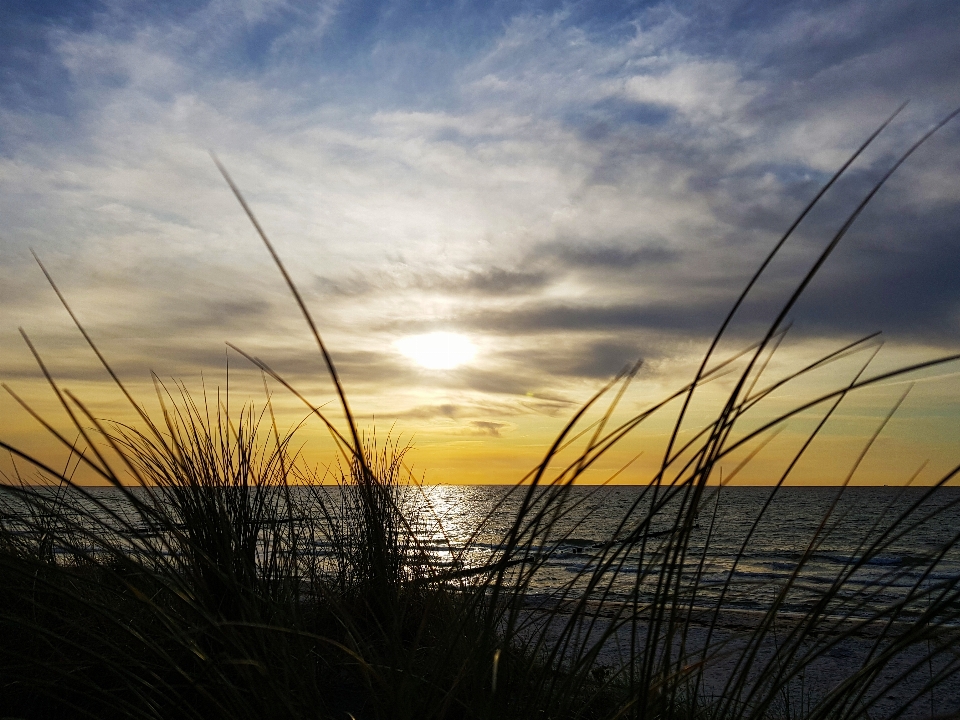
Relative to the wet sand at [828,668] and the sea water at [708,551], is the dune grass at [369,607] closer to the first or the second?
the sea water at [708,551]

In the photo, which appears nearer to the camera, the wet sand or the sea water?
the sea water

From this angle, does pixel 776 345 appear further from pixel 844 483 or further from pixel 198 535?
pixel 198 535

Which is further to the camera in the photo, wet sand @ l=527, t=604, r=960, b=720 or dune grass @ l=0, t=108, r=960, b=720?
wet sand @ l=527, t=604, r=960, b=720

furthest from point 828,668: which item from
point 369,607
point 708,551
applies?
point 708,551

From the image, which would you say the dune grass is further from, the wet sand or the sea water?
the wet sand

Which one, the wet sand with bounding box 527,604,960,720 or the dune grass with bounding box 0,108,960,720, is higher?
the dune grass with bounding box 0,108,960,720

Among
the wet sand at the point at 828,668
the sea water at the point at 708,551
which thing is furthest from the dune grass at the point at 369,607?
the wet sand at the point at 828,668

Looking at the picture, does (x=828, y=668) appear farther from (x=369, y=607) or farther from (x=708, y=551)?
(x=708, y=551)

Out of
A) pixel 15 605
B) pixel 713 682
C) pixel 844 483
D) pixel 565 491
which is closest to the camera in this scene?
pixel 565 491

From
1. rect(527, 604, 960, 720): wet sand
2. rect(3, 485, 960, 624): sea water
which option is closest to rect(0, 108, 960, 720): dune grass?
rect(3, 485, 960, 624): sea water

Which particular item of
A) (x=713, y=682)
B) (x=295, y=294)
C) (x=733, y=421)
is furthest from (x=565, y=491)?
(x=713, y=682)

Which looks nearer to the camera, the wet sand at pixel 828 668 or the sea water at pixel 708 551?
the sea water at pixel 708 551

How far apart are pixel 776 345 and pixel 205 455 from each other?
1.71 meters

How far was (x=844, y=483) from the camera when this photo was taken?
1.20 meters
